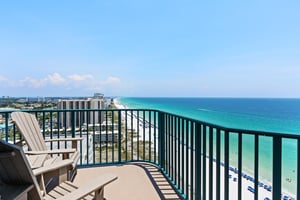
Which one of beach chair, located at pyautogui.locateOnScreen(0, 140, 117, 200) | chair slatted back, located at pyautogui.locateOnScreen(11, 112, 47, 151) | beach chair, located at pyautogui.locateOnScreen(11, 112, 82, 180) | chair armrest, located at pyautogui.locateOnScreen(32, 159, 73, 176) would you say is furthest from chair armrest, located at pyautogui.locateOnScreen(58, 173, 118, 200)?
chair slatted back, located at pyautogui.locateOnScreen(11, 112, 47, 151)

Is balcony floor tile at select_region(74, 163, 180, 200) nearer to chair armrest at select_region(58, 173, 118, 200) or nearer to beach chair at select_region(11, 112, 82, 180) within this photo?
beach chair at select_region(11, 112, 82, 180)

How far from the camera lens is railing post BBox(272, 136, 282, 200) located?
4.79 ft

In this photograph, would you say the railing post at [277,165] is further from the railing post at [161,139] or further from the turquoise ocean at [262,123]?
the railing post at [161,139]

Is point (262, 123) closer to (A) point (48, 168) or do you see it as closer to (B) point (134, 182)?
(B) point (134, 182)

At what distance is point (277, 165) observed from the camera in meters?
1.47

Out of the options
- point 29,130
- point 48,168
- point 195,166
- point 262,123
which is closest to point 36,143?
point 29,130

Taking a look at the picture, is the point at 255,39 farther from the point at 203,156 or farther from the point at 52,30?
the point at 203,156

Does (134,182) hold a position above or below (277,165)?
below

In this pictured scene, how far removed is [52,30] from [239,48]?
17.7 meters

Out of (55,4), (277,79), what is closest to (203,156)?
(55,4)

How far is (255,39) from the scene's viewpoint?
21.1m

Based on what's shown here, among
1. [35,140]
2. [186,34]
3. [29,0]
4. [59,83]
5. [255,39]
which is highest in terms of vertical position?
[255,39]

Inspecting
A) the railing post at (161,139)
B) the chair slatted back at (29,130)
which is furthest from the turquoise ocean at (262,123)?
the chair slatted back at (29,130)

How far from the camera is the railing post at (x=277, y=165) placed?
4.79 feet
